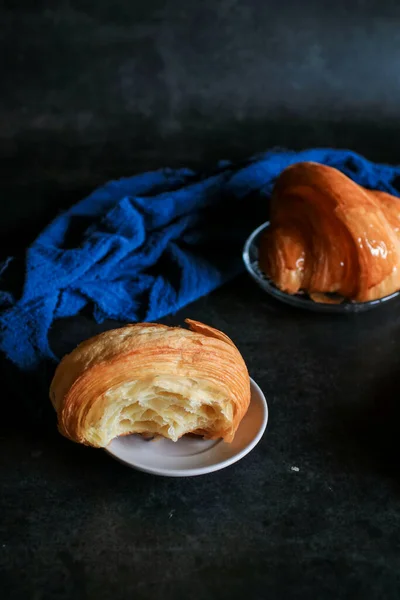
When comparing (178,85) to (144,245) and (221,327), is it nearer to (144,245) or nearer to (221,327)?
(144,245)

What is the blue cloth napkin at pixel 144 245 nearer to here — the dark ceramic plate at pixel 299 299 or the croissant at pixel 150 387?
the dark ceramic plate at pixel 299 299

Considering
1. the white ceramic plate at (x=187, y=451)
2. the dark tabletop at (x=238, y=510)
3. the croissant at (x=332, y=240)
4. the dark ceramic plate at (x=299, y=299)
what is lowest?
the dark tabletop at (x=238, y=510)

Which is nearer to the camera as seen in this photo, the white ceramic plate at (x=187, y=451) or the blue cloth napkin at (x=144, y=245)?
the white ceramic plate at (x=187, y=451)

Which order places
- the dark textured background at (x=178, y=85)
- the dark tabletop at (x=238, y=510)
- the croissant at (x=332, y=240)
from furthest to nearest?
the dark textured background at (x=178, y=85) < the croissant at (x=332, y=240) < the dark tabletop at (x=238, y=510)

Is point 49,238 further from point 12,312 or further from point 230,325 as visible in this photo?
point 230,325

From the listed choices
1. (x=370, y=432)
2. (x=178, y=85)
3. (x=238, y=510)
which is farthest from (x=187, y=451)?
(x=178, y=85)

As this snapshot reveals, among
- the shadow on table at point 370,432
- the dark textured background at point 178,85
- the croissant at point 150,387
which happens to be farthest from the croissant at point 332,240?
the dark textured background at point 178,85
